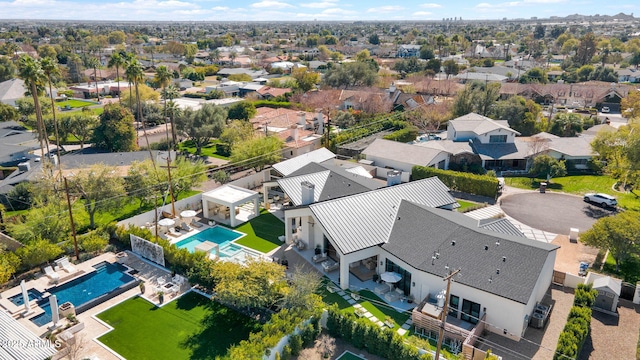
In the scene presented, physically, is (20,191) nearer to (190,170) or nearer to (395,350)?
(190,170)

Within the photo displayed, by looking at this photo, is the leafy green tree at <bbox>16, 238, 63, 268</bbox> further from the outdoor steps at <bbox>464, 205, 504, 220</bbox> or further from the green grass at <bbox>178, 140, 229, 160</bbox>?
the outdoor steps at <bbox>464, 205, 504, 220</bbox>

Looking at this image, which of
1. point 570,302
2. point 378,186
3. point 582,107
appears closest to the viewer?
point 570,302

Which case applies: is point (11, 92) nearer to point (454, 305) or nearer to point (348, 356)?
point (348, 356)

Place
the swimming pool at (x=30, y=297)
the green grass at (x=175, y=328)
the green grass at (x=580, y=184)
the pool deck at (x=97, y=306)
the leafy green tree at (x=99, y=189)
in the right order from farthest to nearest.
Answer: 1. the green grass at (x=580, y=184)
2. the leafy green tree at (x=99, y=189)
3. the swimming pool at (x=30, y=297)
4. the pool deck at (x=97, y=306)
5. the green grass at (x=175, y=328)

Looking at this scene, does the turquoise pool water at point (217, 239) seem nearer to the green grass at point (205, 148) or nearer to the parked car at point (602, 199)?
the green grass at point (205, 148)

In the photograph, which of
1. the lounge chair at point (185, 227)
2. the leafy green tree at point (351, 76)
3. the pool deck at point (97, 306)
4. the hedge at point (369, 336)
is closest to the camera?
the hedge at point (369, 336)

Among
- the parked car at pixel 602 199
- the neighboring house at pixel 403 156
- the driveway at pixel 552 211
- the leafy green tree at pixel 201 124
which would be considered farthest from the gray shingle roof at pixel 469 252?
the leafy green tree at pixel 201 124

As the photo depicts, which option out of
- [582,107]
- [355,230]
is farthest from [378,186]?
[582,107]
